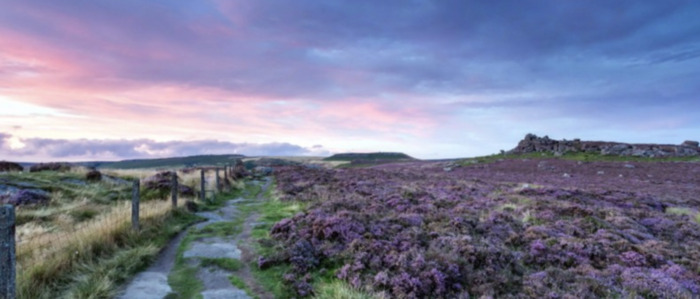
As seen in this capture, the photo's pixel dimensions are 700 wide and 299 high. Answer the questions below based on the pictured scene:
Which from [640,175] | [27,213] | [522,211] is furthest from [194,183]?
[640,175]

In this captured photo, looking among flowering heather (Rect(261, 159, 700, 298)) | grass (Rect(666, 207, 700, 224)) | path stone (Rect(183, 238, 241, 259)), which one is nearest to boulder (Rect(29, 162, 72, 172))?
path stone (Rect(183, 238, 241, 259))

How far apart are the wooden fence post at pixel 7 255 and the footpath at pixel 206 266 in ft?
5.76

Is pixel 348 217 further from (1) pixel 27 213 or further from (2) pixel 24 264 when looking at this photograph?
(1) pixel 27 213

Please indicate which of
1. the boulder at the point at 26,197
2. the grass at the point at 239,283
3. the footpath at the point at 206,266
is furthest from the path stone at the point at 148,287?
the boulder at the point at 26,197

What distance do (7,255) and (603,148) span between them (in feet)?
252

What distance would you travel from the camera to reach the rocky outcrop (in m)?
55.8

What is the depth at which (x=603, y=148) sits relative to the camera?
61.8 metres

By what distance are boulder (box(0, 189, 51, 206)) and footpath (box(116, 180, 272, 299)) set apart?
10.3 metres

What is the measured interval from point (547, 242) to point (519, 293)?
465 cm

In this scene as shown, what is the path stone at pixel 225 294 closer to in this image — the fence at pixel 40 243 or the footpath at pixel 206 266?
the footpath at pixel 206 266

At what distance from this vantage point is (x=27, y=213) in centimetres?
1456

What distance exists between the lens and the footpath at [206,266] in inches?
283

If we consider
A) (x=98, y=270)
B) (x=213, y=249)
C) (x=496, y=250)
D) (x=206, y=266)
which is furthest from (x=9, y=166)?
(x=496, y=250)

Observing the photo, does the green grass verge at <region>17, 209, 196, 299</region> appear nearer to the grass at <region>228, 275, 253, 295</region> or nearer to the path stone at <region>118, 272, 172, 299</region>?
the path stone at <region>118, 272, 172, 299</region>
